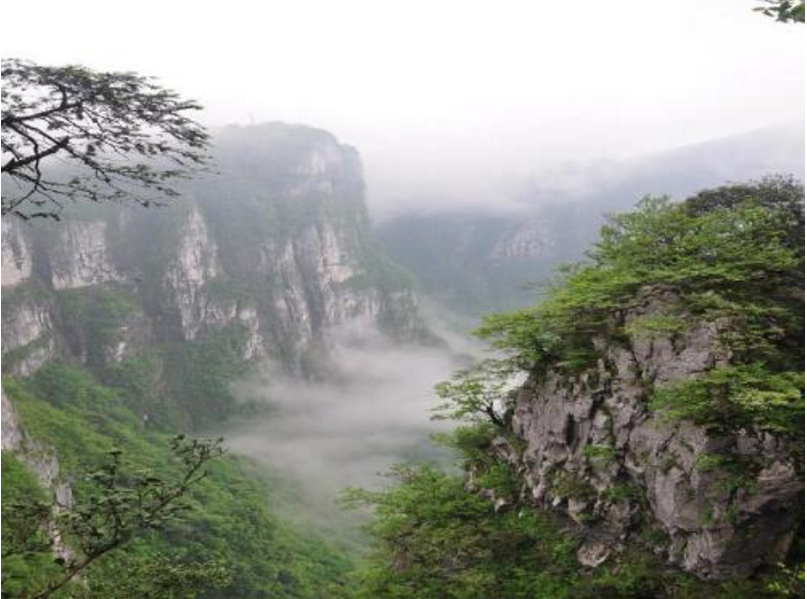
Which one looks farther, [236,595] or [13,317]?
[13,317]

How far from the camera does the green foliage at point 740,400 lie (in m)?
13.1

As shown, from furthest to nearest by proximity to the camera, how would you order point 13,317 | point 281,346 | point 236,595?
point 281,346
point 13,317
point 236,595

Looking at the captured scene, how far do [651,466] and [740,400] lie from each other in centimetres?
368

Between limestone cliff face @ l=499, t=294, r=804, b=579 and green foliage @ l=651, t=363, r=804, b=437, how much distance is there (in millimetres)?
355

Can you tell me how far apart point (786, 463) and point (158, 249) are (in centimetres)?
18215

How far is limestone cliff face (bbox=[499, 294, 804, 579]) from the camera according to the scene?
1378 cm

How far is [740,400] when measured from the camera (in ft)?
42.6

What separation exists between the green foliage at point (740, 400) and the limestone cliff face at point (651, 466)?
0.35 metres

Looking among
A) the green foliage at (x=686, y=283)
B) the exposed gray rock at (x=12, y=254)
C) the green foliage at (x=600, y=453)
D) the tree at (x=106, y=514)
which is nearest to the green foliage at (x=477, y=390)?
the green foliage at (x=686, y=283)

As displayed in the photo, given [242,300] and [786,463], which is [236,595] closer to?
[786,463]

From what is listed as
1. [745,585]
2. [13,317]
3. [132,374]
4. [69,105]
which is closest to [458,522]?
[745,585]

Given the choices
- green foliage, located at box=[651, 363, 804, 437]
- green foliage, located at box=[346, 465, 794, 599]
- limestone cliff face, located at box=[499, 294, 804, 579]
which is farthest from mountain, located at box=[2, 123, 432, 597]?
green foliage, located at box=[651, 363, 804, 437]

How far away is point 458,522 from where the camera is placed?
1962cm

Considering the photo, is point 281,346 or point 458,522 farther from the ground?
point 458,522
